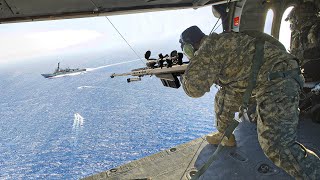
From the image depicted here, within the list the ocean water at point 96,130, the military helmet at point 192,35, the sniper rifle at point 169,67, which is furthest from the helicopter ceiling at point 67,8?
the ocean water at point 96,130

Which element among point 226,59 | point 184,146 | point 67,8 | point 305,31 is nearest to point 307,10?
point 305,31

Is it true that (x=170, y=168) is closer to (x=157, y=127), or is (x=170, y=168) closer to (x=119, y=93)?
(x=157, y=127)

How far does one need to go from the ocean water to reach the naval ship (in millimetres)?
23899

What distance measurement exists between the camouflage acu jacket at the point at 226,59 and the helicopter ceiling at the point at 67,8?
1911 mm

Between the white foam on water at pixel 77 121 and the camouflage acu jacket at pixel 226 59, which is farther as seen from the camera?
the white foam on water at pixel 77 121

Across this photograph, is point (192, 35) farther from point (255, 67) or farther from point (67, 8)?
point (67, 8)

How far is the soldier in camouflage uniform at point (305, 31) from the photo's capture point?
7438 millimetres

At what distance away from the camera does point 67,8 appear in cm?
429

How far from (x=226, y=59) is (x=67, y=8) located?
8.95 feet

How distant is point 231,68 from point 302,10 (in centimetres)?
587

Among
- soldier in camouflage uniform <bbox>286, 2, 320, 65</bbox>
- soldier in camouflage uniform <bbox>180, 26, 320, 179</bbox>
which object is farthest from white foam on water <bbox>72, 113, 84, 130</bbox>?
A: soldier in camouflage uniform <bbox>180, 26, 320, 179</bbox>

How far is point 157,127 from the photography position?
123 feet

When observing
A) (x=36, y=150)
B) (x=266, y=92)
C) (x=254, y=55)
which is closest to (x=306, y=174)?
(x=266, y=92)

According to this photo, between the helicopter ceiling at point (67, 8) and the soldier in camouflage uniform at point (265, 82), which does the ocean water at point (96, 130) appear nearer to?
the helicopter ceiling at point (67, 8)
